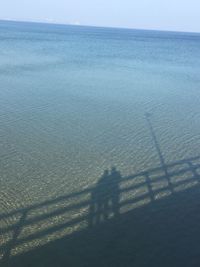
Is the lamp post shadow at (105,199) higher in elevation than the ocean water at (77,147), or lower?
lower

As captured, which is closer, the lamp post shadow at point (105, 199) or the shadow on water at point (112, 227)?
the shadow on water at point (112, 227)

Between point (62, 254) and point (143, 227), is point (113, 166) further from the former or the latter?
point (62, 254)

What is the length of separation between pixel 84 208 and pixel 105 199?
84 cm

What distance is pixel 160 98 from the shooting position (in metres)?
25.5

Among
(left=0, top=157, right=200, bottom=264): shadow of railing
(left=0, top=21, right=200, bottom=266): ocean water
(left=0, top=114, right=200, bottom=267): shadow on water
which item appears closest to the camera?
(left=0, top=114, right=200, bottom=267): shadow on water

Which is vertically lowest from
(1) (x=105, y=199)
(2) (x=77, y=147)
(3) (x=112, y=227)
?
(3) (x=112, y=227)

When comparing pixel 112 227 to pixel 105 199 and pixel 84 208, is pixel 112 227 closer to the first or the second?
pixel 84 208

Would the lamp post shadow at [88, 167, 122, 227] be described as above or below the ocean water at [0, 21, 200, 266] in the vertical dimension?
below

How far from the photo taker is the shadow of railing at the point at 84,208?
932 cm

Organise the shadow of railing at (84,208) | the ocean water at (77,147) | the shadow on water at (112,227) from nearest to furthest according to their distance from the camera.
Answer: the shadow on water at (112,227) < the shadow of railing at (84,208) < the ocean water at (77,147)

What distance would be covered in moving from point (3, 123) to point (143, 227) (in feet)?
33.5

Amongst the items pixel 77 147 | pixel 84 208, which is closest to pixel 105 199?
pixel 84 208

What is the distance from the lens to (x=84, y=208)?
1071cm

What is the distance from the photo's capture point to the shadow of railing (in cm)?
932
